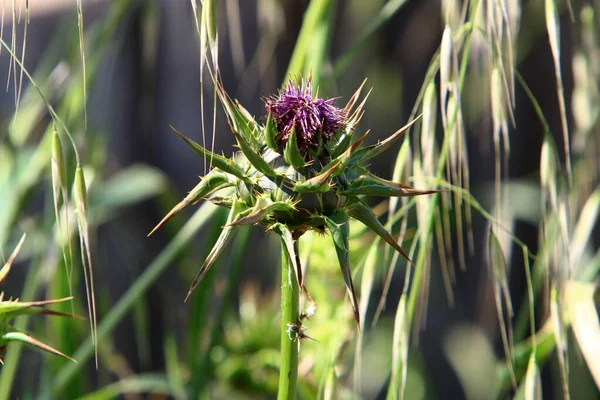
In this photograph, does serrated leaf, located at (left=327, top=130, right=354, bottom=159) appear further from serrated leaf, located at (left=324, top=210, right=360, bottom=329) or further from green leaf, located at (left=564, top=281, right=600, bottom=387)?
green leaf, located at (left=564, top=281, right=600, bottom=387)

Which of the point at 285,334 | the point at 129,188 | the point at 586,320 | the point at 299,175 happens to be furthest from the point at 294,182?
the point at 129,188

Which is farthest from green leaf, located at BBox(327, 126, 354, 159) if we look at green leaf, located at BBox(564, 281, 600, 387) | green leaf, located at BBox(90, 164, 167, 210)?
green leaf, located at BBox(90, 164, 167, 210)

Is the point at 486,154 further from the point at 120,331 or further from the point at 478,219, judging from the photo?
the point at 120,331

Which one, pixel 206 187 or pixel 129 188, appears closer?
pixel 206 187

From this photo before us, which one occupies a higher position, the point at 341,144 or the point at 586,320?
the point at 341,144

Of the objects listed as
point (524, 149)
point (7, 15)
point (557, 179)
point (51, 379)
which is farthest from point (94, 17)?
point (557, 179)

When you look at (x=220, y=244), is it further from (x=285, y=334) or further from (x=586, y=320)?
(x=586, y=320)

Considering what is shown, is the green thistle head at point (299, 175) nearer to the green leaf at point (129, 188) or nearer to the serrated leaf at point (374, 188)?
the serrated leaf at point (374, 188)

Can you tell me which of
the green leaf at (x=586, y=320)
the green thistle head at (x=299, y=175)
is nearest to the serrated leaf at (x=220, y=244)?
the green thistle head at (x=299, y=175)
